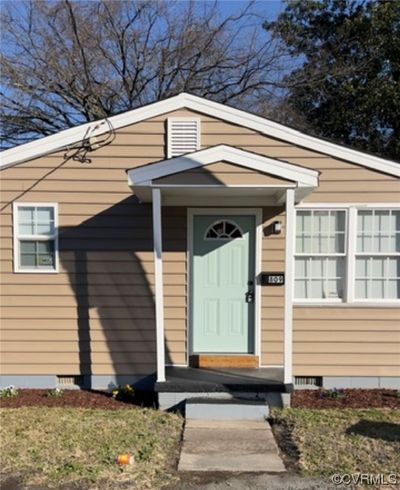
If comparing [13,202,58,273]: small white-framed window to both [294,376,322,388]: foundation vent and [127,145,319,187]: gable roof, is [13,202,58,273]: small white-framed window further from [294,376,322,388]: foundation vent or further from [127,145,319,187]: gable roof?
[294,376,322,388]: foundation vent

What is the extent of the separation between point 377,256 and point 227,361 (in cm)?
252

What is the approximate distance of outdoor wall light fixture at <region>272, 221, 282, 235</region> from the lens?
649 centimetres

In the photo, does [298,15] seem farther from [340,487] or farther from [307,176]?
[340,487]

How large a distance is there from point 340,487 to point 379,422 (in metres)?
1.74

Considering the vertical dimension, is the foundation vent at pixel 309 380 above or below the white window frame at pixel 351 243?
below

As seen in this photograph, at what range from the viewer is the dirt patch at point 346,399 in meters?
5.86

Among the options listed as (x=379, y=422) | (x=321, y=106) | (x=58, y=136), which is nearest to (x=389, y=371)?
(x=379, y=422)

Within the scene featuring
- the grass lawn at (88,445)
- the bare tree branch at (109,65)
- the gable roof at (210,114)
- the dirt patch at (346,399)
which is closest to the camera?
the grass lawn at (88,445)

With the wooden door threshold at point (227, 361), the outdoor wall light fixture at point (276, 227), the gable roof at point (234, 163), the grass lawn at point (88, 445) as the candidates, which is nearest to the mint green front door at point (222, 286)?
the wooden door threshold at point (227, 361)

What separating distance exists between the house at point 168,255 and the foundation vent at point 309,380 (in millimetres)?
20

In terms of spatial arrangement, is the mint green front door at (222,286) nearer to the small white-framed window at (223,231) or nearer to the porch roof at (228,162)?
the small white-framed window at (223,231)

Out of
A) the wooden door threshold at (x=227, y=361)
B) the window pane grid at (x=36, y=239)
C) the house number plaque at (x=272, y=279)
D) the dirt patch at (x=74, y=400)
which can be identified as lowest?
the dirt patch at (x=74, y=400)

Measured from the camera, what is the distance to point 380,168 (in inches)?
252

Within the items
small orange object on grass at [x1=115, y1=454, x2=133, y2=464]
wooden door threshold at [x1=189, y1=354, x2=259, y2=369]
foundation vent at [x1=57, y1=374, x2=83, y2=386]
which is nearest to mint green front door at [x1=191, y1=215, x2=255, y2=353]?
wooden door threshold at [x1=189, y1=354, x2=259, y2=369]
